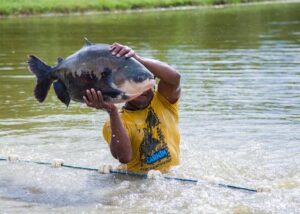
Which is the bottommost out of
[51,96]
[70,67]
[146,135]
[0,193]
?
[51,96]

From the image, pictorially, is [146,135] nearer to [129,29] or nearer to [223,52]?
[223,52]

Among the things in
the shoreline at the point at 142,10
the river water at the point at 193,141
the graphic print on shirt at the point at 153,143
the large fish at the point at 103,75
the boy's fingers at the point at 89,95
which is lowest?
the shoreline at the point at 142,10

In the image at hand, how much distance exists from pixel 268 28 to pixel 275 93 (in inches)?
574

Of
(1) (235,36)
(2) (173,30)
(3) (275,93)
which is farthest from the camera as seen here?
(2) (173,30)

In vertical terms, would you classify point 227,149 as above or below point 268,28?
above

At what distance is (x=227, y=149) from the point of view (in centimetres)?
796

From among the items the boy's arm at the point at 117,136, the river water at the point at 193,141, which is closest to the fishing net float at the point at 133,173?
the river water at the point at 193,141

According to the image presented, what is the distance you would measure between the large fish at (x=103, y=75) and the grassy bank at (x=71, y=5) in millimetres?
33130

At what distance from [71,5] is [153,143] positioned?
115 feet

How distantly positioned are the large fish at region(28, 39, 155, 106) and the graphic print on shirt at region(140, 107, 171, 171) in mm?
916

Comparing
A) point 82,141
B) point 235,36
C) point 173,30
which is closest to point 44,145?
point 82,141

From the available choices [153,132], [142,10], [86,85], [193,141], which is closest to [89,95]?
[86,85]

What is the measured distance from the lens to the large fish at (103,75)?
502 centimetres

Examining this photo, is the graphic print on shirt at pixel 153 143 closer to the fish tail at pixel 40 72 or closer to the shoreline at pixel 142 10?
the fish tail at pixel 40 72
